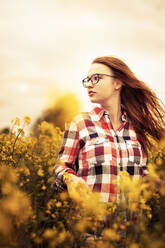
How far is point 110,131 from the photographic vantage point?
229cm

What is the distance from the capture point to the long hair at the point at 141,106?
8.33 feet

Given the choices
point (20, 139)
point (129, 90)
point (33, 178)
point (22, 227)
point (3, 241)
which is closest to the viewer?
point (3, 241)

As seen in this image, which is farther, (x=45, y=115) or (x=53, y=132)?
(x=45, y=115)

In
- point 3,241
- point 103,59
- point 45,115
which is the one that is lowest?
point 3,241

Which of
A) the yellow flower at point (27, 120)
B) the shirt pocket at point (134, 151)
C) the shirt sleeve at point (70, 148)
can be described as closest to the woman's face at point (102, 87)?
the shirt sleeve at point (70, 148)

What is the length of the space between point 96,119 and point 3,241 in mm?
1521

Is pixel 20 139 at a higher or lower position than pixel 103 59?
lower

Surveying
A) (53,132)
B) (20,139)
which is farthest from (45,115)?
(20,139)

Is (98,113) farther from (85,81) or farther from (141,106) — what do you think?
(141,106)

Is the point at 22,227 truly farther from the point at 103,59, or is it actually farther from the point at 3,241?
the point at 103,59

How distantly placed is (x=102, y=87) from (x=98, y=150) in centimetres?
66

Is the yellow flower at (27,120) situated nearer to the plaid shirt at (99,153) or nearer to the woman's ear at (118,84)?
the plaid shirt at (99,153)

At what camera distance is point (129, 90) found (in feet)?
8.95

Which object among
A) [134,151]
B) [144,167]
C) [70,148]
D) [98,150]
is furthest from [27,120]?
[144,167]
